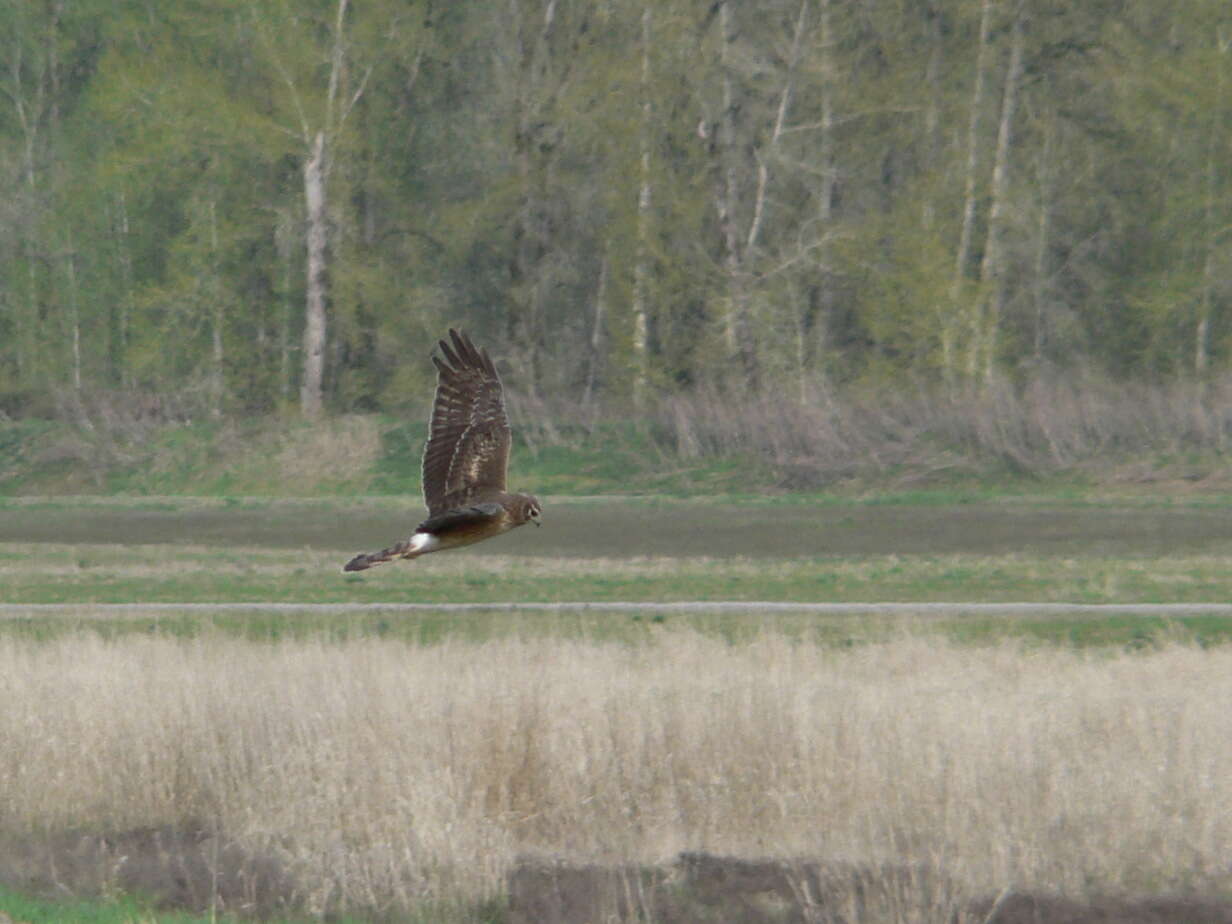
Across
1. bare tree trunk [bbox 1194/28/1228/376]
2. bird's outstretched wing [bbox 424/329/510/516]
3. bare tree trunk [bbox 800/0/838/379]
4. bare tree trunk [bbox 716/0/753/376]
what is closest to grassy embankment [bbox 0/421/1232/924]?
bird's outstretched wing [bbox 424/329/510/516]

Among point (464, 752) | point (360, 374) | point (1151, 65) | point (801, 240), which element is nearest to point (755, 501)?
point (801, 240)

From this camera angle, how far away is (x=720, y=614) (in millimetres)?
21906

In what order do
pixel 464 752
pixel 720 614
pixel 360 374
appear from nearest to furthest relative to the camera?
pixel 464 752 < pixel 720 614 < pixel 360 374

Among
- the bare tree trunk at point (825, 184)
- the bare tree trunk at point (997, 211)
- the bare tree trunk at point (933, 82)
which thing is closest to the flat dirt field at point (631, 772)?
the bare tree trunk at point (825, 184)

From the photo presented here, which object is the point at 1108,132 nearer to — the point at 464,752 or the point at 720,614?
the point at 720,614

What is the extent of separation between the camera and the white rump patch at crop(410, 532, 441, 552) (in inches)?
415

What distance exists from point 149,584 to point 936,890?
15.7m

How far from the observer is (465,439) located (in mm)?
11828

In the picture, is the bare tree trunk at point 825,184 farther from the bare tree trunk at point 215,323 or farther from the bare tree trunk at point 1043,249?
the bare tree trunk at point 215,323

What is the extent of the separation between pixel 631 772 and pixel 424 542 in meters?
4.02

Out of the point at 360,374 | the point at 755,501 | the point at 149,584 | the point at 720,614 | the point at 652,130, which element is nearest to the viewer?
the point at 720,614

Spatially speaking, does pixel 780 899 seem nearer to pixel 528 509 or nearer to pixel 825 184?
pixel 528 509

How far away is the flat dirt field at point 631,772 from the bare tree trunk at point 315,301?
983 inches

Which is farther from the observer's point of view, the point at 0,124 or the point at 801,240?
the point at 0,124
